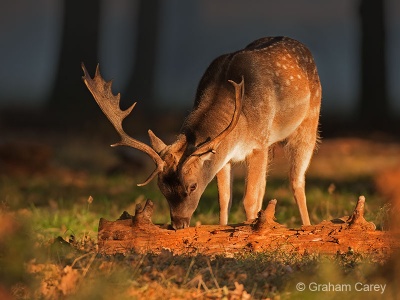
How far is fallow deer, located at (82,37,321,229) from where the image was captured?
27.0 ft

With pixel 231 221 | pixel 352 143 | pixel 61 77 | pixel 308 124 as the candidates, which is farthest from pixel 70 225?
pixel 61 77

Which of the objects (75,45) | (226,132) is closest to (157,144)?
(226,132)

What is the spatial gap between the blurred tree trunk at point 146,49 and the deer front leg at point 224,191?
1676 cm

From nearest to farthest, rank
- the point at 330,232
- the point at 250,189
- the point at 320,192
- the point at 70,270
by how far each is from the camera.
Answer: the point at 70,270 < the point at 330,232 < the point at 250,189 < the point at 320,192

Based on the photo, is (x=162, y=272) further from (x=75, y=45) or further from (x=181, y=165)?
(x=75, y=45)

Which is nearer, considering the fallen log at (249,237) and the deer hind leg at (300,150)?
the fallen log at (249,237)

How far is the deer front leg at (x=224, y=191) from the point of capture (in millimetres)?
9750

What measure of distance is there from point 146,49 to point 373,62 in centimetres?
720

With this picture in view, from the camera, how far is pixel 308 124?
10.7 metres

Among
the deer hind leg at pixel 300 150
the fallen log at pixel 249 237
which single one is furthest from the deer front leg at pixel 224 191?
the fallen log at pixel 249 237

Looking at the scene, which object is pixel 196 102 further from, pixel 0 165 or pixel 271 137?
pixel 0 165

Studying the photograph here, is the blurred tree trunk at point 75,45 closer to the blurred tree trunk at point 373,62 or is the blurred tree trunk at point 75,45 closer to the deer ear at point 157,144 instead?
the blurred tree trunk at point 373,62

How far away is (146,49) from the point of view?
27.0m

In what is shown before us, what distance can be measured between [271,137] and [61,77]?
13.9 metres
